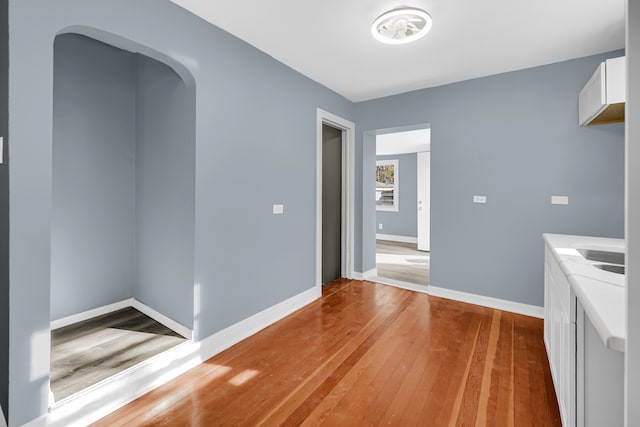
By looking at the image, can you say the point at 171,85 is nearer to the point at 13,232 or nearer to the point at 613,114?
the point at 13,232

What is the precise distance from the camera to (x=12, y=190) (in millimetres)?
1432

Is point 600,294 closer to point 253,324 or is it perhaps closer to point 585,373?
point 585,373

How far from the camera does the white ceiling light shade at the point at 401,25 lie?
6.97ft

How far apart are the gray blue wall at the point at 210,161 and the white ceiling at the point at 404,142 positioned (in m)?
2.01

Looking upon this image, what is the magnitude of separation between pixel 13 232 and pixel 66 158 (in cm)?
139

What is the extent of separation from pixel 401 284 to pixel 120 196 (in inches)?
134

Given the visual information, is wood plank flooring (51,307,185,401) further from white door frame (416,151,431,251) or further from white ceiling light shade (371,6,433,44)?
white door frame (416,151,431,251)

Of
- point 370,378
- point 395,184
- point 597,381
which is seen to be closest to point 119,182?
point 370,378

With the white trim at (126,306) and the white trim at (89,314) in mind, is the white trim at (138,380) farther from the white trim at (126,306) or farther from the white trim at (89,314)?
the white trim at (89,314)

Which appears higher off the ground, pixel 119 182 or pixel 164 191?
pixel 119 182

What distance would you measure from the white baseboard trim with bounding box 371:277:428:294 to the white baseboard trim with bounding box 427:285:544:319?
0.51ft

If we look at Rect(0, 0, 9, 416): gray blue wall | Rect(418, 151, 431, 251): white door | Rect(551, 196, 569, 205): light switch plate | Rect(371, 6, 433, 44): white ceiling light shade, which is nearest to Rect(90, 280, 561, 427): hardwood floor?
Rect(0, 0, 9, 416): gray blue wall

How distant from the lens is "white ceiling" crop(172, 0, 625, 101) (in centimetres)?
212

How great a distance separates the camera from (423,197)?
7398 mm
